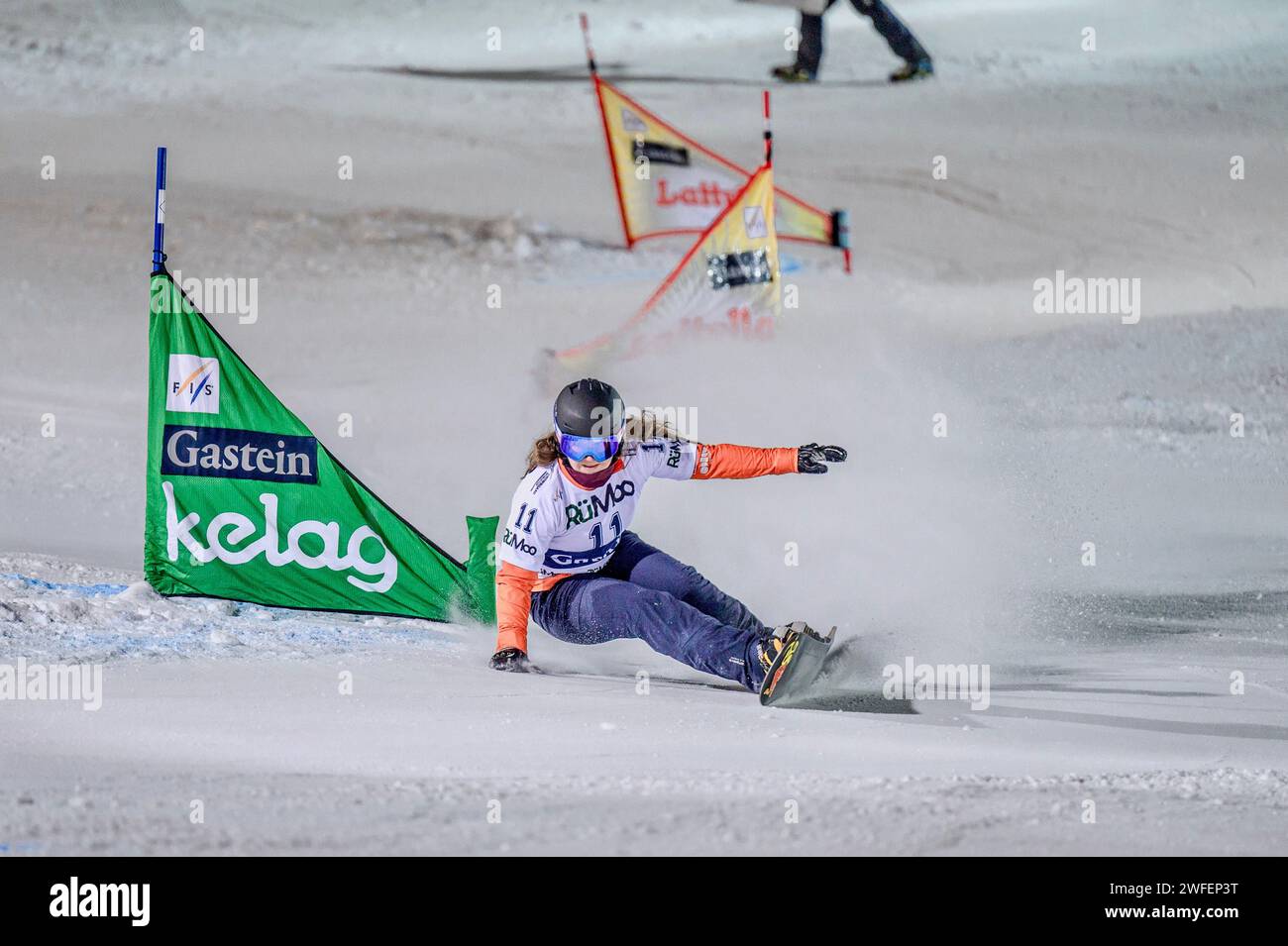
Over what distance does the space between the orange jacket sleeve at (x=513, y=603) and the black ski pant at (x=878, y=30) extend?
1744cm

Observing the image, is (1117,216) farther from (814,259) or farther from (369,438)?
(369,438)

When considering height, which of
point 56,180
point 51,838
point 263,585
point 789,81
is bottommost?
point 51,838

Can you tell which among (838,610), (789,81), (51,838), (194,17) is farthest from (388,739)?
(194,17)

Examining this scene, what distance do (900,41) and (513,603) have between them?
18.3 metres

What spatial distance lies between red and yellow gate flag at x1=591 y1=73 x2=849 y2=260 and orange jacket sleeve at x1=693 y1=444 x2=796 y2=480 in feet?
22.5

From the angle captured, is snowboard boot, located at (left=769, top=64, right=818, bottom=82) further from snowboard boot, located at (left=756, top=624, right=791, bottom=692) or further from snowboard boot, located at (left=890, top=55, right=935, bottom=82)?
snowboard boot, located at (left=756, top=624, right=791, bottom=692)

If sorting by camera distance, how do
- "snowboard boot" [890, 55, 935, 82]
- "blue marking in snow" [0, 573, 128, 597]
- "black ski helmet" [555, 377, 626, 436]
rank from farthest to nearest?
"snowboard boot" [890, 55, 935, 82]
"blue marking in snow" [0, 573, 128, 597]
"black ski helmet" [555, 377, 626, 436]

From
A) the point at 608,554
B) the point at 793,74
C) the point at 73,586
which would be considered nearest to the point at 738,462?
the point at 608,554

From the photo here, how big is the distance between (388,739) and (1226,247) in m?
13.8

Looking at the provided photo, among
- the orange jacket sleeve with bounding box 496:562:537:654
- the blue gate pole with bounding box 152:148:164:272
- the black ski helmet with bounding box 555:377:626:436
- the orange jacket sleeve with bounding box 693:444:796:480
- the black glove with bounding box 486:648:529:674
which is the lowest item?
Result: the black glove with bounding box 486:648:529:674

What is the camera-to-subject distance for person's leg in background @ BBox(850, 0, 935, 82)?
2166cm

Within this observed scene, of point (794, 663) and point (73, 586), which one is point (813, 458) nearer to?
point (794, 663)

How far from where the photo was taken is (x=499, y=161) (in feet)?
60.8

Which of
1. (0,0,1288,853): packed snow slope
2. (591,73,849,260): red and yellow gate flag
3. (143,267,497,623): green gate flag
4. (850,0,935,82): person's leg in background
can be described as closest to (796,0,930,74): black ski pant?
(850,0,935,82): person's leg in background
